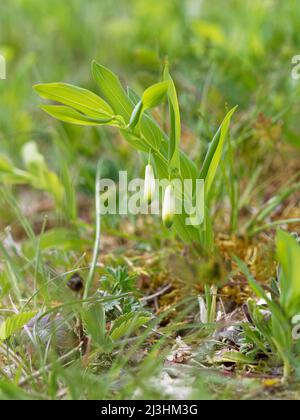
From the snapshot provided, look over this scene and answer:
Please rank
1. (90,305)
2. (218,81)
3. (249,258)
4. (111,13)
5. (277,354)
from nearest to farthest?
(277,354) < (90,305) < (249,258) < (218,81) < (111,13)

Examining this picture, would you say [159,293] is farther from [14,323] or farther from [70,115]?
[70,115]

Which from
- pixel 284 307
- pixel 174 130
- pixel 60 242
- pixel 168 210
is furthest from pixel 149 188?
pixel 60 242

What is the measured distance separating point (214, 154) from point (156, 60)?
1.02m

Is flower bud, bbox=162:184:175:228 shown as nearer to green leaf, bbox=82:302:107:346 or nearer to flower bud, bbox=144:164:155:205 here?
flower bud, bbox=144:164:155:205

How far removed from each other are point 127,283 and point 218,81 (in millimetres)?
1250

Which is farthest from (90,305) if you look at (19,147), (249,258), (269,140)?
(19,147)

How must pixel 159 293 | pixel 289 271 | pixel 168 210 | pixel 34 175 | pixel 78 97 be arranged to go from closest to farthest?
pixel 289 271 < pixel 168 210 < pixel 78 97 < pixel 159 293 < pixel 34 175

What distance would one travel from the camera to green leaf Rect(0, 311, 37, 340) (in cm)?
157

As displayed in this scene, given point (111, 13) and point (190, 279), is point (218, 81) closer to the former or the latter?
point (190, 279)

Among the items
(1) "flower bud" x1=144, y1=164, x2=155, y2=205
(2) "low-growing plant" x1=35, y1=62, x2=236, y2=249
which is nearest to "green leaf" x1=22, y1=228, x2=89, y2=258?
(2) "low-growing plant" x1=35, y1=62, x2=236, y2=249

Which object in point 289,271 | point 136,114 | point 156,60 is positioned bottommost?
point 289,271

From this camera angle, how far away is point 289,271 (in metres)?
1.42

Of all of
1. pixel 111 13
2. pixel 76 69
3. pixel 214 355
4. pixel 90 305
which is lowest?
pixel 214 355

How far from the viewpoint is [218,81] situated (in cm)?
271
